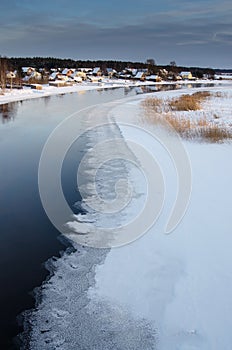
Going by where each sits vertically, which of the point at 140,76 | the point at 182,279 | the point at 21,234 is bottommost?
the point at 21,234

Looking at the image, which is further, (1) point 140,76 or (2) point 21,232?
(1) point 140,76

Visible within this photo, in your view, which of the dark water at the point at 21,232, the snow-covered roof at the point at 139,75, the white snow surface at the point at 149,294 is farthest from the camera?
the snow-covered roof at the point at 139,75

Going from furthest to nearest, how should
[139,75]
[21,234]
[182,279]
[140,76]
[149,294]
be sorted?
[139,75] < [140,76] < [21,234] < [182,279] < [149,294]

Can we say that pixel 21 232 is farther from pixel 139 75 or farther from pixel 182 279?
pixel 139 75

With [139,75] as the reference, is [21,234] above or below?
below

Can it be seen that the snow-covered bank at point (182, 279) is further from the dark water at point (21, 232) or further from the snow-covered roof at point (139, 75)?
the snow-covered roof at point (139, 75)

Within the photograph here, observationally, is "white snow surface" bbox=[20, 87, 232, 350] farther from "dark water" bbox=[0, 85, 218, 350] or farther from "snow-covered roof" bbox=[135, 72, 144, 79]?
"snow-covered roof" bbox=[135, 72, 144, 79]

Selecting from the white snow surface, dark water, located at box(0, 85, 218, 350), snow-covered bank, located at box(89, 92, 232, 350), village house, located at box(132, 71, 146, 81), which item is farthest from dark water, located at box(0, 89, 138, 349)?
village house, located at box(132, 71, 146, 81)

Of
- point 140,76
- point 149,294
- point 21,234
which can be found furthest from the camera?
point 140,76

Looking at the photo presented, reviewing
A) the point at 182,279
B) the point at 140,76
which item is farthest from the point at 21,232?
the point at 140,76

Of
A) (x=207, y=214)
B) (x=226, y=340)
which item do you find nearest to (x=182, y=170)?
(x=207, y=214)

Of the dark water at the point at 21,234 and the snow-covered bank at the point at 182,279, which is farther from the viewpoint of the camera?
the dark water at the point at 21,234

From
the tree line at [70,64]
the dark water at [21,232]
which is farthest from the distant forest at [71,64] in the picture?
the dark water at [21,232]

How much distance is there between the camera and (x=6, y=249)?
16.8ft
